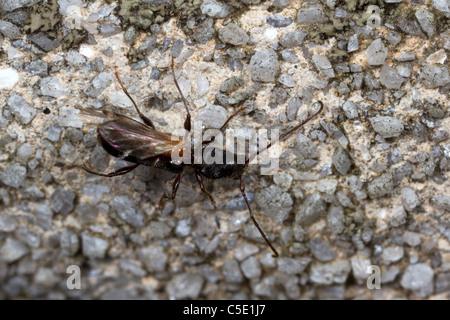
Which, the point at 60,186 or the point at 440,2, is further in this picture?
the point at 60,186

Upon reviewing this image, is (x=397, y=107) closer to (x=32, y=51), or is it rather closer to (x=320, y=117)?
(x=320, y=117)

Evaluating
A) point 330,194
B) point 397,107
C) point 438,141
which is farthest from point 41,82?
point 438,141

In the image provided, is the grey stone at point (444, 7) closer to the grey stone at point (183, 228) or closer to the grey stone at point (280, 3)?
the grey stone at point (280, 3)

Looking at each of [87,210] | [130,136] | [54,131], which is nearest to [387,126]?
[130,136]

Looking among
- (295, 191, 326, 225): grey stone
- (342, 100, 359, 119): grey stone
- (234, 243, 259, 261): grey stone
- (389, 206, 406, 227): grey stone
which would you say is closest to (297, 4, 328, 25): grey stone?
(342, 100, 359, 119): grey stone

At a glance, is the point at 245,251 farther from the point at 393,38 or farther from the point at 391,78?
the point at 393,38

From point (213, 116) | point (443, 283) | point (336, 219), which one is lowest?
point (443, 283)

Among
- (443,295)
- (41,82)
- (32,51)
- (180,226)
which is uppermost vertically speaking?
(32,51)
